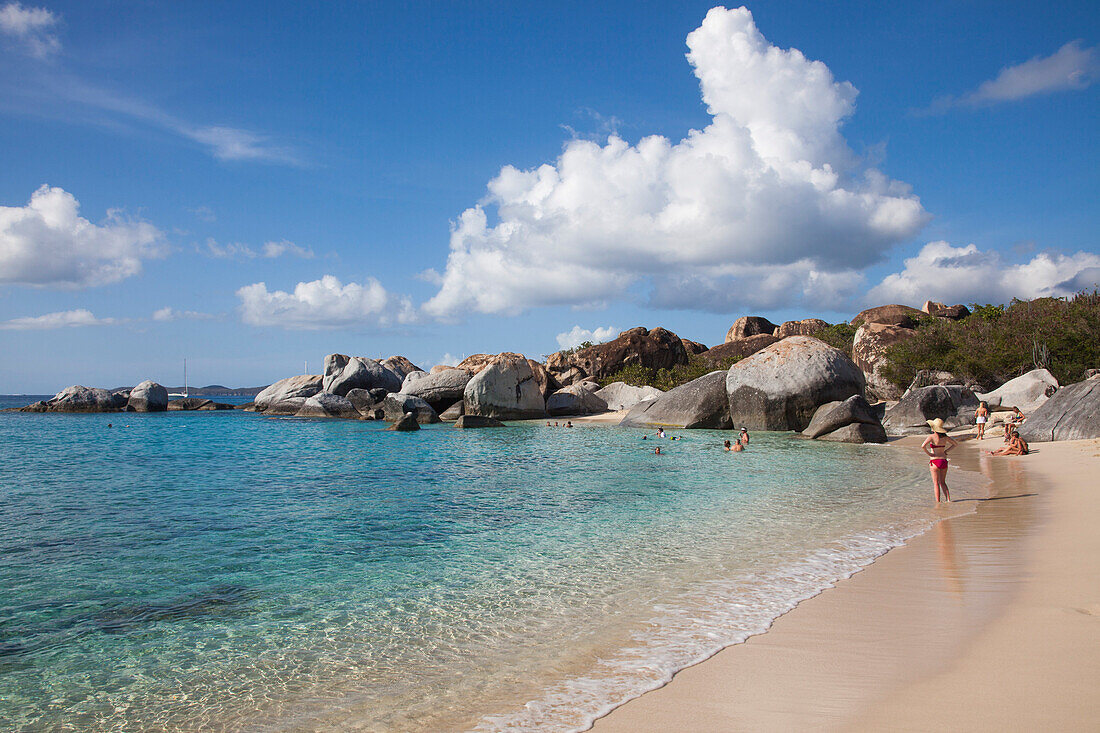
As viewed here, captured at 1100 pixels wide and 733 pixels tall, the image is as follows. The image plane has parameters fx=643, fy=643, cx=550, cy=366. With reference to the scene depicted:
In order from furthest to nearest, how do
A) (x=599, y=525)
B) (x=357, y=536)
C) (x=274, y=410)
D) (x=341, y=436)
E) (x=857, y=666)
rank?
1. (x=274, y=410)
2. (x=341, y=436)
3. (x=599, y=525)
4. (x=357, y=536)
5. (x=857, y=666)

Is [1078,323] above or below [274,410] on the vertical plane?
above

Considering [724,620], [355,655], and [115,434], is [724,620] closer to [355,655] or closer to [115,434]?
[355,655]

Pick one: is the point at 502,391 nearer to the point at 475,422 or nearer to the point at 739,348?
the point at 475,422

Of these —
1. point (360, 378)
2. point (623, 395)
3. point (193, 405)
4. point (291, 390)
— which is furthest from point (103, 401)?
point (623, 395)

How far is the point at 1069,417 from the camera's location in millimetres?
17703

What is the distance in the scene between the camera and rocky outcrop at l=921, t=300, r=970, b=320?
1875 inches

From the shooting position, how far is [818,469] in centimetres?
1502

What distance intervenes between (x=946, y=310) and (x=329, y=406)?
44698 millimetres

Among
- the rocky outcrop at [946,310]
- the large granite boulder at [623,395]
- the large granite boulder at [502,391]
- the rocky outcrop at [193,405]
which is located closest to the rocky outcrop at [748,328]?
the rocky outcrop at [946,310]

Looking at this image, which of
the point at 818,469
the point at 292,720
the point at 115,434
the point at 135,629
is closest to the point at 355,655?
the point at 292,720

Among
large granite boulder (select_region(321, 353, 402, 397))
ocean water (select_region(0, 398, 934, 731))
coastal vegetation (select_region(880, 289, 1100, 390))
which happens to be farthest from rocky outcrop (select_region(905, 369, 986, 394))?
large granite boulder (select_region(321, 353, 402, 397))

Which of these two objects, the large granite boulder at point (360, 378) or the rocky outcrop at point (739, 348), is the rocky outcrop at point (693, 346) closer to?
the rocky outcrop at point (739, 348)

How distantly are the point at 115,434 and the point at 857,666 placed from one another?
34653mm

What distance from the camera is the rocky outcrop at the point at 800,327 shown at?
175 ft
